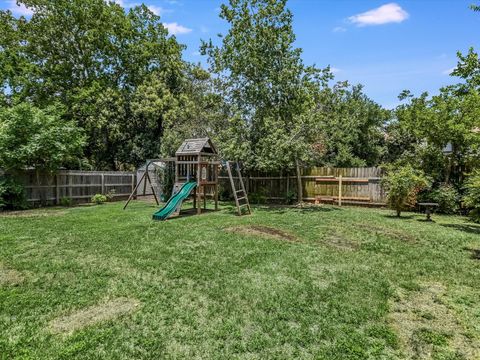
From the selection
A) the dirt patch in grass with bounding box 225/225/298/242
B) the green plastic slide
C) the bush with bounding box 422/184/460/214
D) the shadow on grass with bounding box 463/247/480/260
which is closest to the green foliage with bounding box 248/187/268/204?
the green plastic slide

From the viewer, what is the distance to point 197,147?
11188mm

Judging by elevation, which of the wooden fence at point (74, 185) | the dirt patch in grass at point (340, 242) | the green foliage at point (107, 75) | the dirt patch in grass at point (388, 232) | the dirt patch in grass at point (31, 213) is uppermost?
the green foliage at point (107, 75)

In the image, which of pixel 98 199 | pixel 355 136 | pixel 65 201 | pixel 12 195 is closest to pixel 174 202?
pixel 98 199

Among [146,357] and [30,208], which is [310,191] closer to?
[30,208]

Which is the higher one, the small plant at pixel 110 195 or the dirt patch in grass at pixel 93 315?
the small plant at pixel 110 195

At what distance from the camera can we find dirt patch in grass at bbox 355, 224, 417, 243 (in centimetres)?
710

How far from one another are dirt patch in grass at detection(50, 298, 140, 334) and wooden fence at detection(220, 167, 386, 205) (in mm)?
11394

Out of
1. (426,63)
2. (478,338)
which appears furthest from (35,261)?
(426,63)

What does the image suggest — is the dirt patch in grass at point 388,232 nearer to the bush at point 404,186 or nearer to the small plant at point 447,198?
the bush at point 404,186

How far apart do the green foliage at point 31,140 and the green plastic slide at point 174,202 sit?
552cm

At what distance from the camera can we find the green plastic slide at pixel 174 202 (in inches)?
371

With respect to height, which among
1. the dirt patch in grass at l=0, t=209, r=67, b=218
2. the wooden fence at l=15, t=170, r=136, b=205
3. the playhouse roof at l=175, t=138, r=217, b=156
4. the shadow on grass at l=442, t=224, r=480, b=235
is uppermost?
the playhouse roof at l=175, t=138, r=217, b=156

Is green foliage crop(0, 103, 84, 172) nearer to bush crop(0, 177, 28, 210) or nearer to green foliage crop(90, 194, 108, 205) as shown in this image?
bush crop(0, 177, 28, 210)

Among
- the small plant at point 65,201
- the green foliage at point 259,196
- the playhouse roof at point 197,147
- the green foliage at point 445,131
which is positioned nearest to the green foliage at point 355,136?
the green foliage at point 259,196
